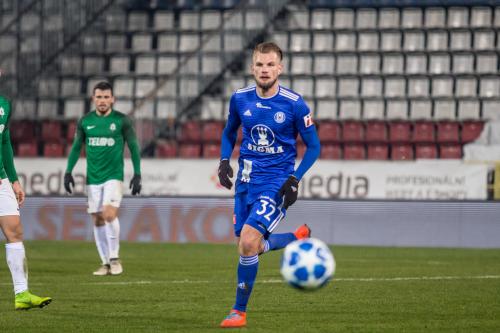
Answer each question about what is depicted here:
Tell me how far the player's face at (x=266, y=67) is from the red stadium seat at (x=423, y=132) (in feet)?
54.9

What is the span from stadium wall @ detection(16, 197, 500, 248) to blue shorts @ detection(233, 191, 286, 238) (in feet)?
39.1

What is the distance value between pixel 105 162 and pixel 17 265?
4.91 meters

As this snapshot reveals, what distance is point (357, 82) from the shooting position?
25.5 m

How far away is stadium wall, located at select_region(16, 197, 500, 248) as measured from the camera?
63.9ft

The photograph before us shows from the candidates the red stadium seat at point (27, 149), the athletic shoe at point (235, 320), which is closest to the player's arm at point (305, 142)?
the athletic shoe at point (235, 320)

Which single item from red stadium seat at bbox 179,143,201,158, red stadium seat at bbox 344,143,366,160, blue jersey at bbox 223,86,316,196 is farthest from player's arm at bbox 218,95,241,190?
red stadium seat at bbox 179,143,201,158

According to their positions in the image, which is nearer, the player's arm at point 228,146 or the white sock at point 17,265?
the player's arm at point 228,146

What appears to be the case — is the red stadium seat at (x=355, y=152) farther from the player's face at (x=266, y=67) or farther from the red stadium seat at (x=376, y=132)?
the player's face at (x=266, y=67)

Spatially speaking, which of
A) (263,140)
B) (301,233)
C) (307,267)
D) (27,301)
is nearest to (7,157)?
(27,301)

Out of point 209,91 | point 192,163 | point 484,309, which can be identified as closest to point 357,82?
point 209,91

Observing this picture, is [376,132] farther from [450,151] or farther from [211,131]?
[211,131]

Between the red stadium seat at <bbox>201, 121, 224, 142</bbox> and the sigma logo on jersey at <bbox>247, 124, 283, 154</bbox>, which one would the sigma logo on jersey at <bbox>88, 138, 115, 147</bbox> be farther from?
the red stadium seat at <bbox>201, 121, 224, 142</bbox>

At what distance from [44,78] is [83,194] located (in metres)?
6.78

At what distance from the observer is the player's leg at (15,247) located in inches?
318
